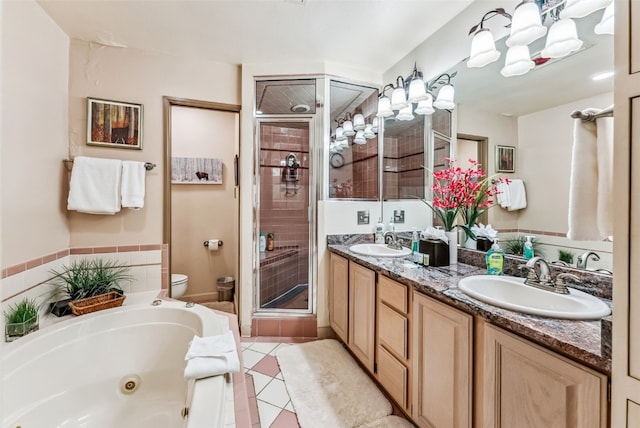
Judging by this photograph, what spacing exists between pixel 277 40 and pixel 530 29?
1.60m

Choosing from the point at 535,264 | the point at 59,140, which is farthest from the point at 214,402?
the point at 59,140

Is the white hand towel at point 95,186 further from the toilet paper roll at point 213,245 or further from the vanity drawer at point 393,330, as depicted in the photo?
the vanity drawer at point 393,330

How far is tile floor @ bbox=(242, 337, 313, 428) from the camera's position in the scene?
Result: 145 cm

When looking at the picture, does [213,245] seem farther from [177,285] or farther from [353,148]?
[353,148]

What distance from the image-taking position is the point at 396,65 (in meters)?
2.33

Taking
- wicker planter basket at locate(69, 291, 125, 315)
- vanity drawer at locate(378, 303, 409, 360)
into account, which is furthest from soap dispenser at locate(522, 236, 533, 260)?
wicker planter basket at locate(69, 291, 125, 315)

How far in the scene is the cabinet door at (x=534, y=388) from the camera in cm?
68

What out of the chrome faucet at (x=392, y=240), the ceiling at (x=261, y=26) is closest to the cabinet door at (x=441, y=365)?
the chrome faucet at (x=392, y=240)

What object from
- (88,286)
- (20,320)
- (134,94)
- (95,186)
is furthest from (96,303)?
(134,94)

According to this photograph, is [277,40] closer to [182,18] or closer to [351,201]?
[182,18]

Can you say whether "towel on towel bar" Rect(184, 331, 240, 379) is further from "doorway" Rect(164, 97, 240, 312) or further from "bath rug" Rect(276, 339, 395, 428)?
"doorway" Rect(164, 97, 240, 312)

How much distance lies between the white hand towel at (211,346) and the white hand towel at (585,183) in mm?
1479

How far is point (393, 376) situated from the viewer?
58.3 inches

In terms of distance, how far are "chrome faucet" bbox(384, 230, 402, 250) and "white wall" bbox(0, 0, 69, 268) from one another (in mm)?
2406
